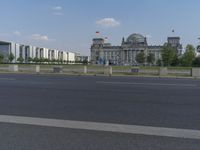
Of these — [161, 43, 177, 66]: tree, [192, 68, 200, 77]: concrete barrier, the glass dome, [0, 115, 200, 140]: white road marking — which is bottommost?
[0, 115, 200, 140]: white road marking

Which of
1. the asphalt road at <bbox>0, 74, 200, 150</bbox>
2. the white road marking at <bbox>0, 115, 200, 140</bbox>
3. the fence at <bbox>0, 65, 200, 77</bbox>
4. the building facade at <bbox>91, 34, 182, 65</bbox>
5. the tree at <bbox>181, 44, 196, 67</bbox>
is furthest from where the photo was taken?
the building facade at <bbox>91, 34, 182, 65</bbox>

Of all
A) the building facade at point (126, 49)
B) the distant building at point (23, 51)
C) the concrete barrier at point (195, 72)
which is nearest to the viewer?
the concrete barrier at point (195, 72)

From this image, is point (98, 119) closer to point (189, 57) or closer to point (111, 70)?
point (111, 70)

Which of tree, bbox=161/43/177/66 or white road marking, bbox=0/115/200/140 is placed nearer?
white road marking, bbox=0/115/200/140

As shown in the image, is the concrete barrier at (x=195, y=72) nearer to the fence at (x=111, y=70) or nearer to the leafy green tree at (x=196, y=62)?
the fence at (x=111, y=70)

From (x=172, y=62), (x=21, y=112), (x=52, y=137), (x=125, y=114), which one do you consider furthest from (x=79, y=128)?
(x=172, y=62)

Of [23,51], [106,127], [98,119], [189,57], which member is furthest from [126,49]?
[106,127]

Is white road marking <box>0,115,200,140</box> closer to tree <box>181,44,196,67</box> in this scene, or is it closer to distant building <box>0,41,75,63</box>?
tree <box>181,44,196,67</box>

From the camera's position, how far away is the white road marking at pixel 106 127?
17.9 feet

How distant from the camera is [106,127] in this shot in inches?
233

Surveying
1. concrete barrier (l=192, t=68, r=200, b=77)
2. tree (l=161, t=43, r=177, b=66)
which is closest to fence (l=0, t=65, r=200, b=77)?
concrete barrier (l=192, t=68, r=200, b=77)

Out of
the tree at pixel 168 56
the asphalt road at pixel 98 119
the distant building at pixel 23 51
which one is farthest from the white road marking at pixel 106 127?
the distant building at pixel 23 51

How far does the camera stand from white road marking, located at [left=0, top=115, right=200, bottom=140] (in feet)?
17.9

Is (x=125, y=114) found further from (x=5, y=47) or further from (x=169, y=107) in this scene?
(x=5, y=47)
